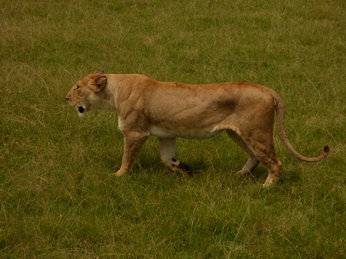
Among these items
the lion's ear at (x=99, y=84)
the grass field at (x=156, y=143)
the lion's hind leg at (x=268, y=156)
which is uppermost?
the lion's ear at (x=99, y=84)

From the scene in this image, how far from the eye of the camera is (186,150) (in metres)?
6.82

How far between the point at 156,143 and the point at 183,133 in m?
1.10

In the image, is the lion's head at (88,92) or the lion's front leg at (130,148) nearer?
the lion's front leg at (130,148)

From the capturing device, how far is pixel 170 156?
248 inches

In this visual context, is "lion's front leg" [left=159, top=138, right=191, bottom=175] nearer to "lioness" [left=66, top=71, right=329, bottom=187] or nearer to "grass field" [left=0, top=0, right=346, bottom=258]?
"lioness" [left=66, top=71, right=329, bottom=187]

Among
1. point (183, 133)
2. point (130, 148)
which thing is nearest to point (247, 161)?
point (183, 133)

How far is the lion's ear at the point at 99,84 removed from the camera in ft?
20.5

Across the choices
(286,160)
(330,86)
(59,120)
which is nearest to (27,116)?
(59,120)

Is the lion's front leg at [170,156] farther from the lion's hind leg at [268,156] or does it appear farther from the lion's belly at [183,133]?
the lion's hind leg at [268,156]

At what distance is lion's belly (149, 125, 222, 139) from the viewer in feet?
19.4

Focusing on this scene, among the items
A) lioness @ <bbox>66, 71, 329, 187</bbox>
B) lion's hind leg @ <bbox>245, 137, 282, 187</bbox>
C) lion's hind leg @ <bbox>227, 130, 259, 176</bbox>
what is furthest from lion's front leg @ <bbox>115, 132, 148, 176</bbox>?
lion's hind leg @ <bbox>245, 137, 282, 187</bbox>

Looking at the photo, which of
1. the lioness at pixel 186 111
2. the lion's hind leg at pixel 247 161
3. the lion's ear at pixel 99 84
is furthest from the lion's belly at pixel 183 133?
the lion's ear at pixel 99 84

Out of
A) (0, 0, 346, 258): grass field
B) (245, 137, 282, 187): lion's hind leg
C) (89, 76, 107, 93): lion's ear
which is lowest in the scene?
(0, 0, 346, 258): grass field

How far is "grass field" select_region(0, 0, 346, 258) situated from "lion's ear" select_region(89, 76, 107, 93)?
0.79 m
